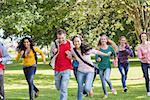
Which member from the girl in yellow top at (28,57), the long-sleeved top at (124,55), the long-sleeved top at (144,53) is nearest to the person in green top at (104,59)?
the long-sleeved top at (144,53)

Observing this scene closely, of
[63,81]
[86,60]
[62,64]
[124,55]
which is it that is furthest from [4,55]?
[124,55]

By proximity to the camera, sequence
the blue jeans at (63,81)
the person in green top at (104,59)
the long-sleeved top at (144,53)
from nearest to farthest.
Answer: the blue jeans at (63,81), the person in green top at (104,59), the long-sleeved top at (144,53)

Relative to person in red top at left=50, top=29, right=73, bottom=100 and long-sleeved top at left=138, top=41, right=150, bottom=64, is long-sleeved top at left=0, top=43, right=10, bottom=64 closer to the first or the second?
person in red top at left=50, top=29, right=73, bottom=100

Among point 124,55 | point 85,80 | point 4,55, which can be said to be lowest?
point 85,80

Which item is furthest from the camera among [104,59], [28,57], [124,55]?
[124,55]

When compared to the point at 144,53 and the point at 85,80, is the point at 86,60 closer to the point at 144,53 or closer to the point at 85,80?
the point at 85,80

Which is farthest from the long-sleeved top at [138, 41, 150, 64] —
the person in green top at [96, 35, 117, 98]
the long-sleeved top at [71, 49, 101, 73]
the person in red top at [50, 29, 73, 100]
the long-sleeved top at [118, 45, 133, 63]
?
the person in red top at [50, 29, 73, 100]

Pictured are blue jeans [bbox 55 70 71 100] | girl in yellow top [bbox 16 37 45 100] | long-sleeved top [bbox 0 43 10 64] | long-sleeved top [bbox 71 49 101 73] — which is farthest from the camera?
girl in yellow top [bbox 16 37 45 100]

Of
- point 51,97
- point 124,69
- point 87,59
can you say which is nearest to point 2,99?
point 87,59

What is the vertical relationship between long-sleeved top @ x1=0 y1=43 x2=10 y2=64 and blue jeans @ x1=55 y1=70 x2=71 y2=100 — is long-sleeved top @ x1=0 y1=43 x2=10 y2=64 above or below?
above

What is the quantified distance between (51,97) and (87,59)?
346cm

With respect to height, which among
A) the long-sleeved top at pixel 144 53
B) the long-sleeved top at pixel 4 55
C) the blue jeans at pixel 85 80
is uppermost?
the long-sleeved top at pixel 4 55

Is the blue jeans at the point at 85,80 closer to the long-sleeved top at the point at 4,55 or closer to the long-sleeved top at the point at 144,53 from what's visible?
the long-sleeved top at the point at 4,55

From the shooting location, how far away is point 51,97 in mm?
14219
